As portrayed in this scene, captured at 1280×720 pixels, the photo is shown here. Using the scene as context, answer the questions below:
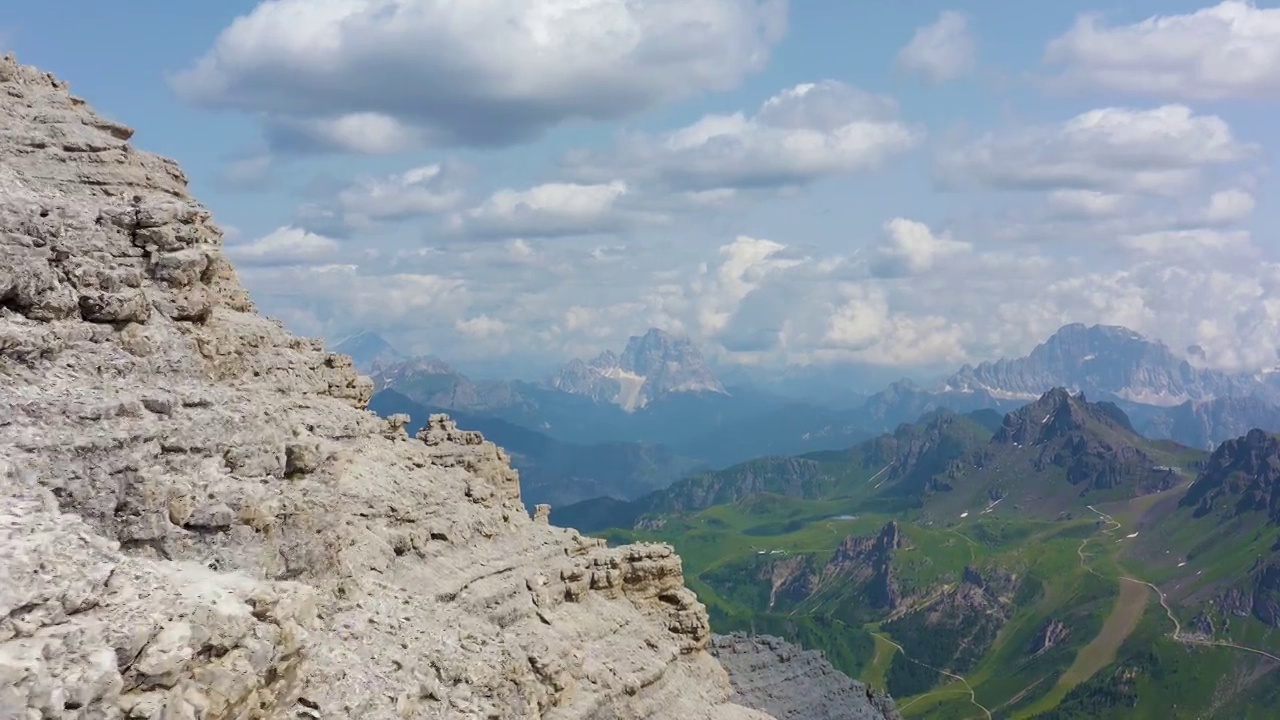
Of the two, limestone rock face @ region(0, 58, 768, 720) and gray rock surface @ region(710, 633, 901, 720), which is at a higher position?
limestone rock face @ region(0, 58, 768, 720)

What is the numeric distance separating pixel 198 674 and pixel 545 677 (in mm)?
34792

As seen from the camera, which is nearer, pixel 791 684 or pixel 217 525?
pixel 217 525

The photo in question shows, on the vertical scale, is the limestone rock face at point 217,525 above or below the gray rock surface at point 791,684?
above

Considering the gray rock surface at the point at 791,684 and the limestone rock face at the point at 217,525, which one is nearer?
the limestone rock face at the point at 217,525

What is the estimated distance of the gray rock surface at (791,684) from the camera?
380 ft

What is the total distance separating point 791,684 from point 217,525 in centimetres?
9111

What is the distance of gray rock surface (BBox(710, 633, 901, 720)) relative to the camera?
11594 cm

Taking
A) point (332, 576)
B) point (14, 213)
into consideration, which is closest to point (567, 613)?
point (332, 576)

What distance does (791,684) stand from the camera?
122 metres

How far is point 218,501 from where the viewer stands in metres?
43.1

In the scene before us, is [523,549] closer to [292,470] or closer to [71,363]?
[292,470]

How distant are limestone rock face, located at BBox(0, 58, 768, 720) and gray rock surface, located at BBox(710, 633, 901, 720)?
1095 inches

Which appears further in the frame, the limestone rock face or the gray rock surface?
the gray rock surface

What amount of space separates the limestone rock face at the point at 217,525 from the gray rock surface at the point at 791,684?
27818mm
